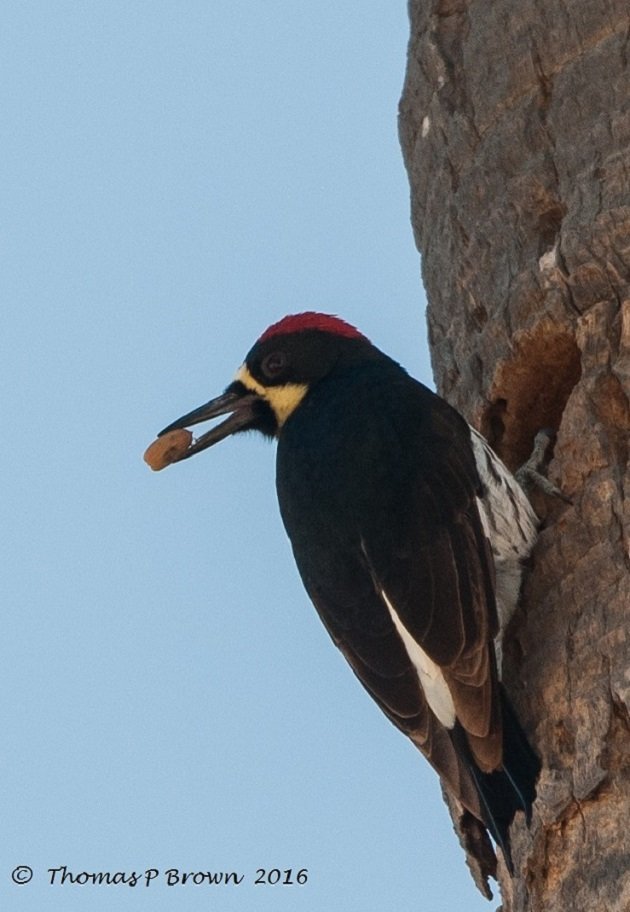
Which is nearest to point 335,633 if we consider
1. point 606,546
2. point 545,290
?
point 606,546

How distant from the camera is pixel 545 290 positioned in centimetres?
479

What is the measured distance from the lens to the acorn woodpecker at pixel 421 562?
426 cm

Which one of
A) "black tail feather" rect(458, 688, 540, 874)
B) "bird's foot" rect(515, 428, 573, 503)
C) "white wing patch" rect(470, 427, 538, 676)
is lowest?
"black tail feather" rect(458, 688, 540, 874)

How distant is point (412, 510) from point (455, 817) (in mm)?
869

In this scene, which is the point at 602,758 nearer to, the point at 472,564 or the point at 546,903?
the point at 546,903

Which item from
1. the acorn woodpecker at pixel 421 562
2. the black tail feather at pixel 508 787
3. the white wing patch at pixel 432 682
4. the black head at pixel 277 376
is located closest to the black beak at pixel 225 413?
the black head at pixel 277 376

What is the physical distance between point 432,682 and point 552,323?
1.10m

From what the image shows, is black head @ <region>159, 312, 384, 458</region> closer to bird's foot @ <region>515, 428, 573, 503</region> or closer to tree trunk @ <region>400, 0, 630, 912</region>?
tree trunk @ <region>400, 0, 630, 912</region>

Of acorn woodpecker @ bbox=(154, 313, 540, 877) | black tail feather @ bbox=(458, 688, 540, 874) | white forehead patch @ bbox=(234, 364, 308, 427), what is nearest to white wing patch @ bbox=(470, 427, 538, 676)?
acorn woodpecker @ bbox=(154, 313, 540, 877)

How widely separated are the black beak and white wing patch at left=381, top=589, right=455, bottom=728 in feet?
4.00

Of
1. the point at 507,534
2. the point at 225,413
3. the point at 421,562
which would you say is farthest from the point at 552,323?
the point at 225,413

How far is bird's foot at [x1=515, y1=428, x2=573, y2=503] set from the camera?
15.1 ft

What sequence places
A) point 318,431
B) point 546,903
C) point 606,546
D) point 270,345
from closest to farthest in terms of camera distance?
1. point 546,903
2. point 606,546
3. point 318,431
4. point 270,345

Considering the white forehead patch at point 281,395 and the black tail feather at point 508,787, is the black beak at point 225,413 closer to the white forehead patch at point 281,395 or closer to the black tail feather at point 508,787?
the white forehead patch at point 281,395
